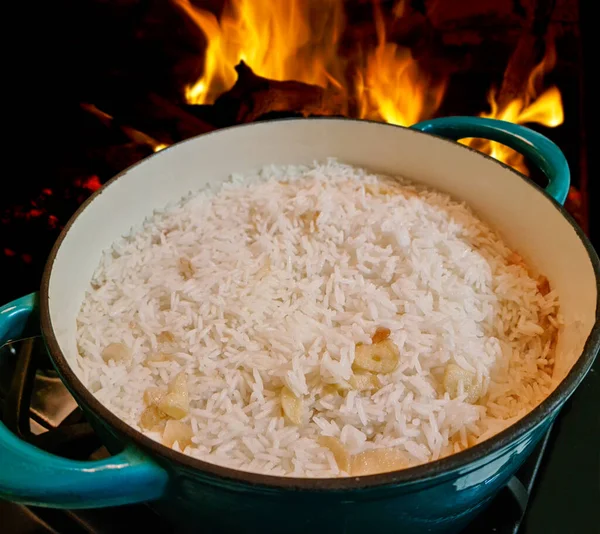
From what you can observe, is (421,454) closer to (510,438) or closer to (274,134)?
(510,438)

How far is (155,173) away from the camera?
964mm

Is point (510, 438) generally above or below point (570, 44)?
below

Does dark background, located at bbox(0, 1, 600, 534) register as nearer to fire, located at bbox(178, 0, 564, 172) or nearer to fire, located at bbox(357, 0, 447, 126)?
fire, located at bbox(178, 0, 564, 172)

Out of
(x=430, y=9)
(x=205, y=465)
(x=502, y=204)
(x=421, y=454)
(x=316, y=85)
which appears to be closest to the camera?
(x=205, y=465)

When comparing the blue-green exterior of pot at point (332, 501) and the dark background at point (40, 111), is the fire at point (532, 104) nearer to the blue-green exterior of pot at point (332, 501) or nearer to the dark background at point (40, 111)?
the dark background at point (40, 111)

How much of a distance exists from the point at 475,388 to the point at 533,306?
18 centimetres

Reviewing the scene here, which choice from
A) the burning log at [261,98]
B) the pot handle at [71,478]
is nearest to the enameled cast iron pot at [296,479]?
the pot handle at [71,478]

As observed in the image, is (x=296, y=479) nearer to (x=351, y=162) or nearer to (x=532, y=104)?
(x=351, y=162)

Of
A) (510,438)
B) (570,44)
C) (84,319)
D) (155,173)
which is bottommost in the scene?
(84,319)

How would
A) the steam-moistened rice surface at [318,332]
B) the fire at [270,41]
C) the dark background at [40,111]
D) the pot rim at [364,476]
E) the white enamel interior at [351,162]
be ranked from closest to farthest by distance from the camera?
the pot rim at [364,476] → the steam-moistened rice surface at [318,332] → the white enamel interior at [351,162] → the dark background at [40,111] → the fire at [270,41]

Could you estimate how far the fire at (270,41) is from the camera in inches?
55.4

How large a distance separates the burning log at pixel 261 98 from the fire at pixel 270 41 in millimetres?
20

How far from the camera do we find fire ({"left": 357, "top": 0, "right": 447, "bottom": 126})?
148 centimetres

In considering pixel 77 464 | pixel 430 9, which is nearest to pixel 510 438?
pixel 77 464
